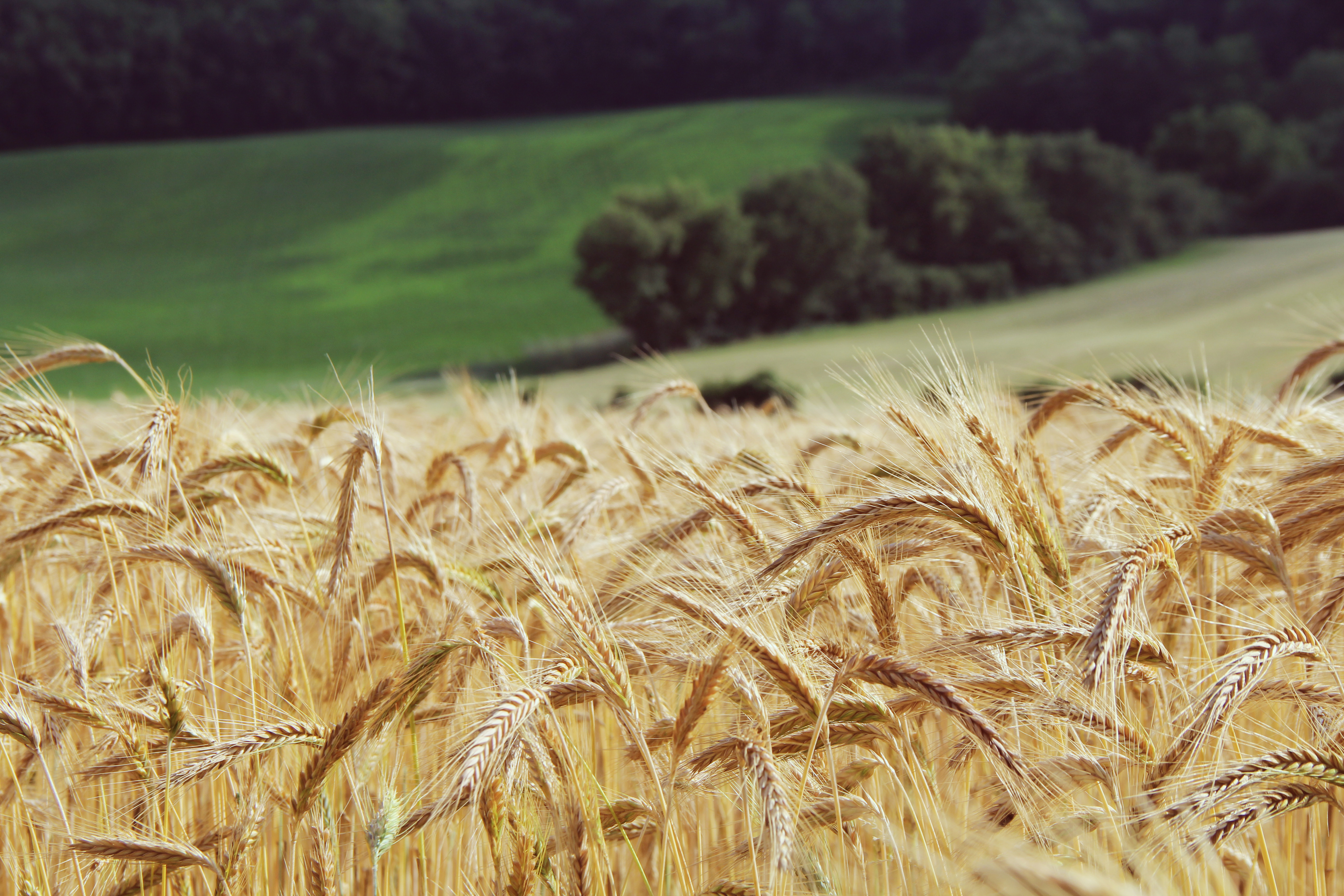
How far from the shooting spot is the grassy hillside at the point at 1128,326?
83.4ft

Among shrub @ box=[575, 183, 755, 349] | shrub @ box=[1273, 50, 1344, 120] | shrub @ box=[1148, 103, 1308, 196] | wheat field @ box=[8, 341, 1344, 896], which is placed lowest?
wheat field @ box=[8, 341, 1344, 896]

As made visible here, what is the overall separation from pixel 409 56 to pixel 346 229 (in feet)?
81.1

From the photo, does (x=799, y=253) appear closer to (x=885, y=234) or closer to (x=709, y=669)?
(x=885, y=234)

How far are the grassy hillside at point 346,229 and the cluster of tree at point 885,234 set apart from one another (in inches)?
177

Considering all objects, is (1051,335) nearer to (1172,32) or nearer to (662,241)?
(662,241)

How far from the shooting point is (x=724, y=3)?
80062mm

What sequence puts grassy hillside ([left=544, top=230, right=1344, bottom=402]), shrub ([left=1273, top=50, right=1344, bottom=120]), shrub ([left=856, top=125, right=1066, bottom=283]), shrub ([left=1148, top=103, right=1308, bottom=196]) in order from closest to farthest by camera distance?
grassy hillside ([left=544, top=230, right=1344, bottom=402]) → shrub ([left=856, top=125, right=1066, bottom=283]) → shrub ([left=1148, top=103, right=1308, bottom=196]) → shrub ([left=1273, top=50, right=1344, bottom=120])

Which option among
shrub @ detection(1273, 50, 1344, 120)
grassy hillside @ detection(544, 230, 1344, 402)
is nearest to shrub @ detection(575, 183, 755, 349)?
grassy hillside @ detection(544, 230, 1344, 402)

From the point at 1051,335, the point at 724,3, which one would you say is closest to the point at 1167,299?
the point at 1051,335

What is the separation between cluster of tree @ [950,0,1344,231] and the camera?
164ft

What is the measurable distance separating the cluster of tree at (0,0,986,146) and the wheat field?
72.6 metres

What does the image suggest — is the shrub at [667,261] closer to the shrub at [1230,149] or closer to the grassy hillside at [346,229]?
the grassy hillside at [346,229]

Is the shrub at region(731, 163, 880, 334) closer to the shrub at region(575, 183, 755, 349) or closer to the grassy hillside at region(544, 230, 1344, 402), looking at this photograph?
the shrub at region(575, 183, 755, 349)

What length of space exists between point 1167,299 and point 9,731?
38682 mm
